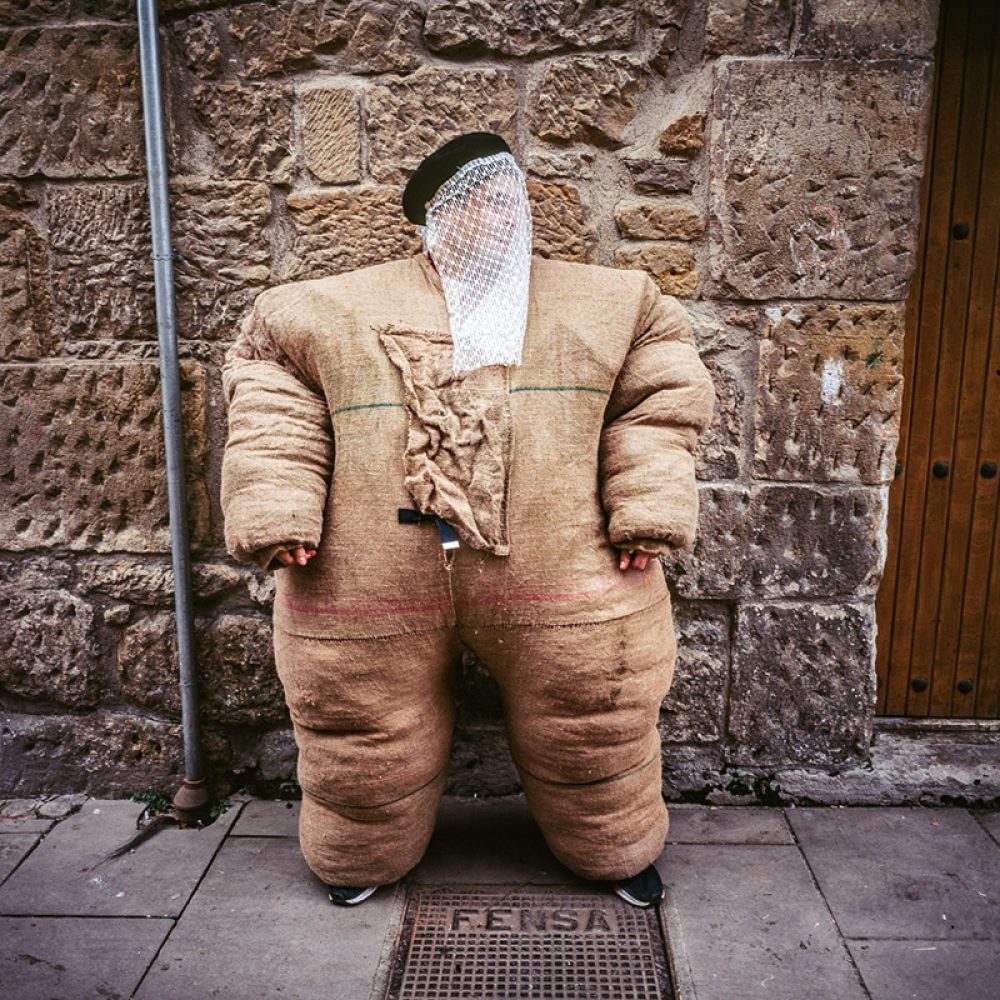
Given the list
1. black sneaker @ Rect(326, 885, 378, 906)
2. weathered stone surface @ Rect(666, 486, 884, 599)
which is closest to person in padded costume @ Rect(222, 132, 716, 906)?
black sneaker @ Rect(326, 885, 378, 906)

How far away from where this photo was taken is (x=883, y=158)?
7.73 feet

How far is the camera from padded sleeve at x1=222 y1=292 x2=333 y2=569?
75.9 inches

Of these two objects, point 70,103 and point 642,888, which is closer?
point 642,888

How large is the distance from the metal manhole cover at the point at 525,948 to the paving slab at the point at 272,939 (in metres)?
0.07

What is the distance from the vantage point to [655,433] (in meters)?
2.01

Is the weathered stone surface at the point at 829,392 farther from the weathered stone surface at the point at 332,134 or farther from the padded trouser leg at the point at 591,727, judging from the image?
the weathered stone surface at the point at 332,134

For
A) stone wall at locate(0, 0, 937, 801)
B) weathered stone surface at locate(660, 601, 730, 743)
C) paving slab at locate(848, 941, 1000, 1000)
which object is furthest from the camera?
weathered stone surface at locate(660, 601, 730, 743)

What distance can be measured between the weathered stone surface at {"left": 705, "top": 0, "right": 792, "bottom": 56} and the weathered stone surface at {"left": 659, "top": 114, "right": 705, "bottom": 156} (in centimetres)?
18

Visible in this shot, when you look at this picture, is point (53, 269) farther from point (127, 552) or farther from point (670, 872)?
point (670, 872)

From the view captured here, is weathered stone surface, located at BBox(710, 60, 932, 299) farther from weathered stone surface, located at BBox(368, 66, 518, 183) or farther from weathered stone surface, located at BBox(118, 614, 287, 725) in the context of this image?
weathered stone surface, located at BBox(118, 614, 287, 725)

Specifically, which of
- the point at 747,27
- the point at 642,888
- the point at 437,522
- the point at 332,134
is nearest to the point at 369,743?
the point at 437,522

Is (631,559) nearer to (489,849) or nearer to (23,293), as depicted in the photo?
(489,849)

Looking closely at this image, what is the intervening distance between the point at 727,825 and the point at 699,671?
1.43 ft

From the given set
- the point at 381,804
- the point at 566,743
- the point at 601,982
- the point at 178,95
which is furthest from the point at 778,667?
the point at 178,95
